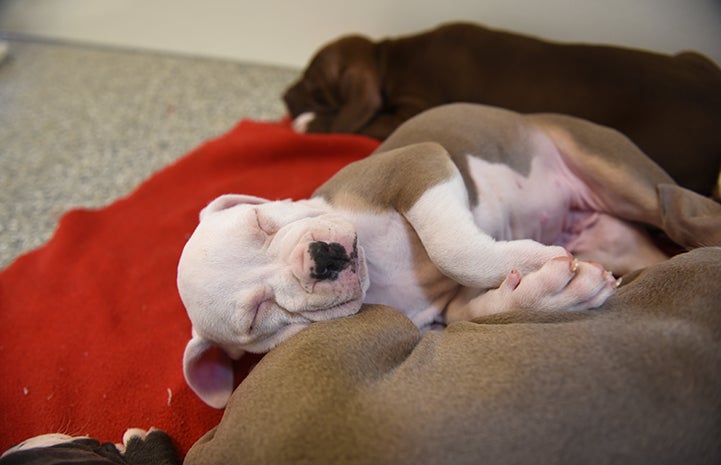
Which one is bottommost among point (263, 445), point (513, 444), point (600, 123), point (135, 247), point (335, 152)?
point (135, 247)

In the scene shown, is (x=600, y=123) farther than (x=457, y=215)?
Yes

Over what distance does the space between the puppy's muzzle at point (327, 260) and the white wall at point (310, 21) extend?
214 cm

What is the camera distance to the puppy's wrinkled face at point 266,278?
157cm

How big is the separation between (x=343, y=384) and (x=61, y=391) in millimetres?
1364

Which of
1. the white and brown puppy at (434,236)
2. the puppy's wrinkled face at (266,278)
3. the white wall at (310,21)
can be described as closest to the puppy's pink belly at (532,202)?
the white and brown puppy at (434,236)

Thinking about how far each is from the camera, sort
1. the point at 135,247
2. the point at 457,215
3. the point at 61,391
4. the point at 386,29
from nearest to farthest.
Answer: the point at 457,215 < the point at 61,391 < the point at 135,247 < the point at 386,29

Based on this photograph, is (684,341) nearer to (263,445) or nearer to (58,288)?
(263,445)

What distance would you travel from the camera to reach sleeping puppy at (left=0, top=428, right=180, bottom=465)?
1438mm

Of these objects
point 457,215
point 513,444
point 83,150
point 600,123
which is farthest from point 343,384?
point 83,150

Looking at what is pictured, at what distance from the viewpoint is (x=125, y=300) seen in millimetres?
2508

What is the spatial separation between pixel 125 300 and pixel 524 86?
77.1 inches

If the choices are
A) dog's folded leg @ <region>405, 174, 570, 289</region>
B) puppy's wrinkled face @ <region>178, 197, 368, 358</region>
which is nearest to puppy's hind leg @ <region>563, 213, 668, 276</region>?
dog's folded leg @ <region>405, 174, 570, 289</region>

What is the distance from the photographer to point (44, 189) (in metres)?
3.47

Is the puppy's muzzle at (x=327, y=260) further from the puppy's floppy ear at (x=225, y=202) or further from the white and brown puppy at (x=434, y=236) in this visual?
the puppy's floppy ear at (x=225, y=202)
